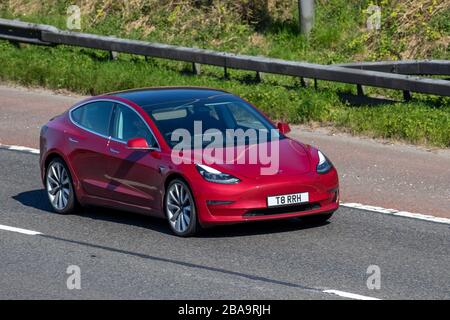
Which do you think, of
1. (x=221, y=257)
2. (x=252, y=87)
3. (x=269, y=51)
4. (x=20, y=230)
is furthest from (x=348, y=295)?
(x=269, y=51)

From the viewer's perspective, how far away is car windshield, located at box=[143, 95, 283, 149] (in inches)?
577

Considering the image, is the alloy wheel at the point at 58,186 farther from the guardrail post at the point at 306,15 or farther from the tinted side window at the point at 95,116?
the guardrail post at the point at 306,15

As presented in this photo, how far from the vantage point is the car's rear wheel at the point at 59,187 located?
15797mm

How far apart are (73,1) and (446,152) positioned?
45.1ft

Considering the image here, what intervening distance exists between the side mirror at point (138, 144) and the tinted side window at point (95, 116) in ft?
3.08

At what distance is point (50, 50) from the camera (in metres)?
26.6

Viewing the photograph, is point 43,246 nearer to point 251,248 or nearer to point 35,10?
point 251,248

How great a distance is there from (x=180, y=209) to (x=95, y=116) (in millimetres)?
2237

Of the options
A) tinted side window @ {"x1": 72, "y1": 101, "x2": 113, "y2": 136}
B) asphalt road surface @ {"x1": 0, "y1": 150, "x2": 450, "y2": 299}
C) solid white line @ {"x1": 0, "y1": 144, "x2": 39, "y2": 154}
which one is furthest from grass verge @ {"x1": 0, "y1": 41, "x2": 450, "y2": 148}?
tinted side window @ {"x1": 72, "y1": 101, "x2": 113, "y2": 136}

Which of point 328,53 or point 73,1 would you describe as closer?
point 328,53

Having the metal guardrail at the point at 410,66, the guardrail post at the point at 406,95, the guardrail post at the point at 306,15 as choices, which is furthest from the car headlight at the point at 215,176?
the guardrail post at the point at 306,15

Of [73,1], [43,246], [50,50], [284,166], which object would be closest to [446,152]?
[284,166]

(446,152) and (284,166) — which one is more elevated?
(284,166)
